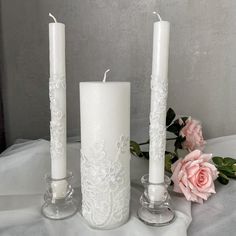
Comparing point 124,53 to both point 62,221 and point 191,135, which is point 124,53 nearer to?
point 191,135

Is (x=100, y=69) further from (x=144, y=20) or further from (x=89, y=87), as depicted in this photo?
(x=89, y=87)

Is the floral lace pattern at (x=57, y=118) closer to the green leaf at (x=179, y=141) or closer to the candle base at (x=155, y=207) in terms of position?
the candle base at (x=155, y=207)

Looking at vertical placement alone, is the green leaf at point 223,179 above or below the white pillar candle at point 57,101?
below

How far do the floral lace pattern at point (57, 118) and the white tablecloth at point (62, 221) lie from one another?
11 cm

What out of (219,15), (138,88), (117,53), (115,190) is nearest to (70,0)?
(117,53)

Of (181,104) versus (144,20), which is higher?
(144,20)

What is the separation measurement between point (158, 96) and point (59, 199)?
0.90 ft

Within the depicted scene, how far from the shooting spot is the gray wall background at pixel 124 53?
0.85 meters

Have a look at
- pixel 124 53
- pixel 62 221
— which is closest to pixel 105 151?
pixel 62 221

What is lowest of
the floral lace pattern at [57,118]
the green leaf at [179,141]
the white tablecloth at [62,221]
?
the white tablecloth at [62,221]

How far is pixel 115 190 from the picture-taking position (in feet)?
1.73

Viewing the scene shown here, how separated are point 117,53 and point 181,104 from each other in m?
0.24

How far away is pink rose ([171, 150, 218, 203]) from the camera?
0.61 metres

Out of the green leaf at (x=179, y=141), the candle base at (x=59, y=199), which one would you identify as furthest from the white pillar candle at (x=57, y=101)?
the green leaf at (x=179, y=141)
